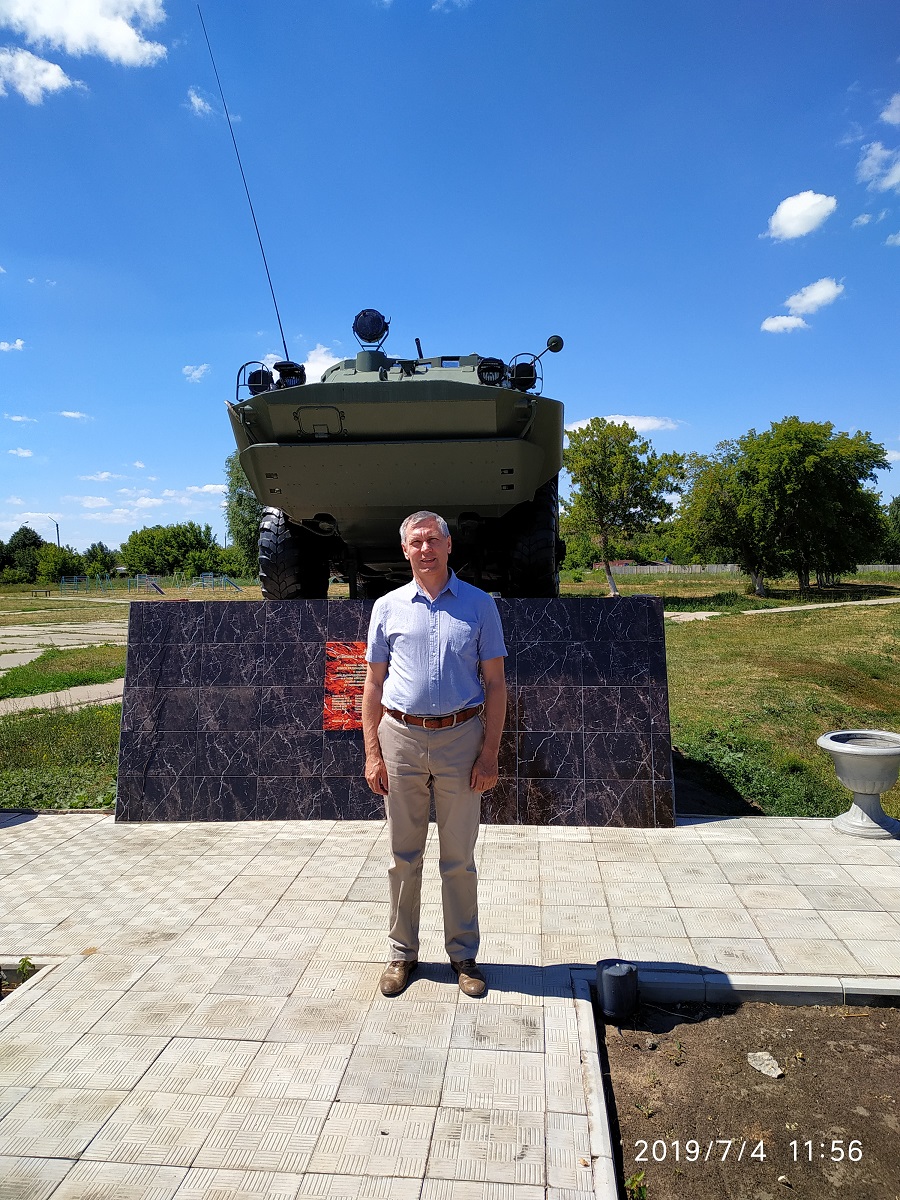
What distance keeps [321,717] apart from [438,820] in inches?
93.1

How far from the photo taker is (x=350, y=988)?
317 centimetres

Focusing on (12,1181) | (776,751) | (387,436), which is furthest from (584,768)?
(12,1181)

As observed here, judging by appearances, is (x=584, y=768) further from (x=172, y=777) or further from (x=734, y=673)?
Answer: (x=734, y=673)

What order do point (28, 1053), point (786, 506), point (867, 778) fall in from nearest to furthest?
point (28, 1053) → point (867, 778) → point (786, 506)

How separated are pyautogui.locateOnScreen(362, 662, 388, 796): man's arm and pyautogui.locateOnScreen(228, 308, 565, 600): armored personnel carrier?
2992mm

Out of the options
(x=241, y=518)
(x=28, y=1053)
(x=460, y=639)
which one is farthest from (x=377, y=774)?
(x=241, y=518)

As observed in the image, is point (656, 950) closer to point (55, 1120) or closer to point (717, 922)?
point (717, 922)

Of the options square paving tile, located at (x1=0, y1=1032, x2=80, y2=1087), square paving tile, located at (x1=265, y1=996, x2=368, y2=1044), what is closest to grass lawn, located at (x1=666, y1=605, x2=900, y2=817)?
square paving tile, located at (x1=265, y1=996, x2=368, y2=1044)

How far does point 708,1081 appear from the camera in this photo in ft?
8.73

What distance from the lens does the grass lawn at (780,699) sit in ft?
21.7

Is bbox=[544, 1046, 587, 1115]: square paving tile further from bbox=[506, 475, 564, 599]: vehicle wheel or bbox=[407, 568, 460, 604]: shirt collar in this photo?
bbox=[506, 475, 564, 599]: vehicle wheel

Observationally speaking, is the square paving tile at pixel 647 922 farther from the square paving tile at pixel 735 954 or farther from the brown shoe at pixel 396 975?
the brown shoe at pixel 396 975
